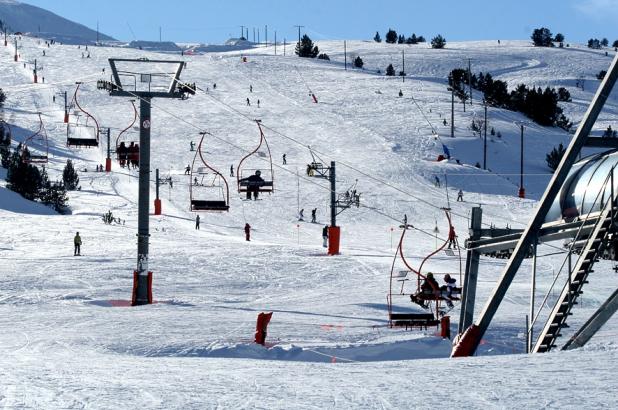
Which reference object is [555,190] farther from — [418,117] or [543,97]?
[543,97]

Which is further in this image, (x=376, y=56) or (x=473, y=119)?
(x=376, y=56)

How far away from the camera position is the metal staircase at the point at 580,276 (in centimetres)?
1461

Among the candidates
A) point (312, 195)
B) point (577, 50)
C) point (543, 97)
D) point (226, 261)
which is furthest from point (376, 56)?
point (226, 261)

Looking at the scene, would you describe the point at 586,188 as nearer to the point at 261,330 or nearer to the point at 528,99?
the point at 261,330

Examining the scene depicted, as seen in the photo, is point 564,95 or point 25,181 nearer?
point 25,181

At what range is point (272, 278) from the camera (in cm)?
3089

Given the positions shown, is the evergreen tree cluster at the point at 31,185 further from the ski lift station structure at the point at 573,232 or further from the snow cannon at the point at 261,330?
the ski lift station structure at the point at 573,232

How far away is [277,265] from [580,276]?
62.3 feet

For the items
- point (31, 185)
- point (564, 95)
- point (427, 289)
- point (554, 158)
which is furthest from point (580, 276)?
point (564, 95)

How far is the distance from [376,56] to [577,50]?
26583 millimetres

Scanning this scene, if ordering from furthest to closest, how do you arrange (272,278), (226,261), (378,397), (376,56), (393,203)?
(376,56)
(393,203)
(226,261)
(272,278)
(378,397)

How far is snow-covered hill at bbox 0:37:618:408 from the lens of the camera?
1061cm

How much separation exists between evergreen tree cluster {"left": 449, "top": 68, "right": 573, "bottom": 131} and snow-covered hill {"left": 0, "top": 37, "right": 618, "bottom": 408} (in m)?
2.19

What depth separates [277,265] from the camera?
3303 cm
